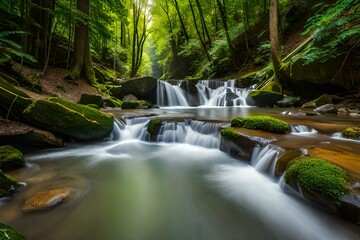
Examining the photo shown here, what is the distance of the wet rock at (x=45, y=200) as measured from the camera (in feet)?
9.21

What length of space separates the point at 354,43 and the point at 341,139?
568cm

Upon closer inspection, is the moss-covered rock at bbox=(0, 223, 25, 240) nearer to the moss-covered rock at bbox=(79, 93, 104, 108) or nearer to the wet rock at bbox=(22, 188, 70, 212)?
the wet rock at bbox=(22, 188, 70, 212)

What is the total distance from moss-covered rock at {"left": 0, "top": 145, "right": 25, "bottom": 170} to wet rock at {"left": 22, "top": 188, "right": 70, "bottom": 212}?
1201 millimetres

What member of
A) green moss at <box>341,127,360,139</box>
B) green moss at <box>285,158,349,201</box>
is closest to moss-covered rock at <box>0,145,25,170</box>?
green moss at <box>285,158,349,201</box>

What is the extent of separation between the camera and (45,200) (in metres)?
2.95

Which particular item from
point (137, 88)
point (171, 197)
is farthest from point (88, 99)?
point (171, 197)

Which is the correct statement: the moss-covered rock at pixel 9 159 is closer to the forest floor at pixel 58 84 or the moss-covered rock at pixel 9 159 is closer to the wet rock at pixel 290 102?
the forest floor at pixel 58 84

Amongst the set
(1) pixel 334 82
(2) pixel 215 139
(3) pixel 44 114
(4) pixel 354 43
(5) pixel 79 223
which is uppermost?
(4) pixel 354 43

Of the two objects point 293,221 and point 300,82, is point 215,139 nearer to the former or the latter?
point 293,221

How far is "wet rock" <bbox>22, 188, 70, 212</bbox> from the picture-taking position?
281cm

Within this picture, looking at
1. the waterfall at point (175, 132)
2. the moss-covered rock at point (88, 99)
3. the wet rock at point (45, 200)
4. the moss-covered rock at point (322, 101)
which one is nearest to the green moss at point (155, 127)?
the waterfall at point (175, 132)

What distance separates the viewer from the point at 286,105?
1109 centimetres

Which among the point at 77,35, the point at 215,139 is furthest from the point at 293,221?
the point at 77,35

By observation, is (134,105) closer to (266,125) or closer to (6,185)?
(266,125)
